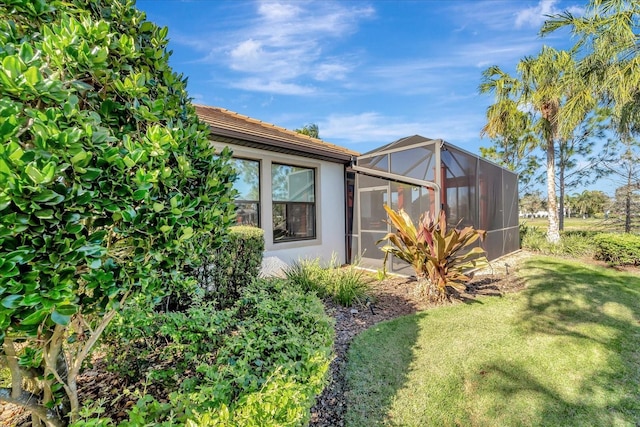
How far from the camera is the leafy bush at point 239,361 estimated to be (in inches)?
55.1

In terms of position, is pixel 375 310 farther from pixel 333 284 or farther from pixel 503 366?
pixel 503 366

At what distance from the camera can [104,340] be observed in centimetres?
241

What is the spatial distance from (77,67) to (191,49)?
21.4 feet

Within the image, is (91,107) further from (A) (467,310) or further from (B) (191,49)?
(B) (191,49)

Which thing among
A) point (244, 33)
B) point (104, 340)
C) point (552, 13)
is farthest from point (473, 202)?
point (104, 340)

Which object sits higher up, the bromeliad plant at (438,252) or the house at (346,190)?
the house at (346,190)

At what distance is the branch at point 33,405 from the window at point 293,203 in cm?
550

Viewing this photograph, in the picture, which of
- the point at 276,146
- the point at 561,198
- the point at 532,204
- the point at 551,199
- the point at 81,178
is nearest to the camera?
the point at 81,178

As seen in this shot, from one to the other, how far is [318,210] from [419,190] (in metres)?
2.85

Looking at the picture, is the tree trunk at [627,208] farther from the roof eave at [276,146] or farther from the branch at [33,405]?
the branch at [33,405]

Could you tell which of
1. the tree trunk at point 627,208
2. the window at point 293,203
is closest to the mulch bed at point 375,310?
the window at point 293,203

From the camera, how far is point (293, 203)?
294 inches

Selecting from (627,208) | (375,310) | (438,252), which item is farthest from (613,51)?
(375,310)

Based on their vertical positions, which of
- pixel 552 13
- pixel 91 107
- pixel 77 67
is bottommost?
pixel 91 107
